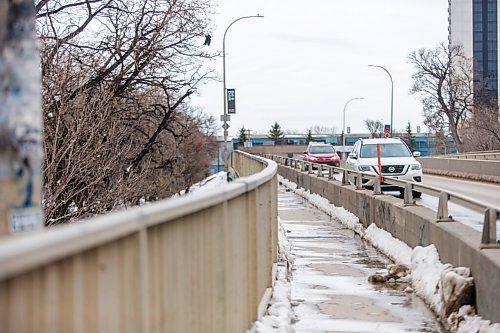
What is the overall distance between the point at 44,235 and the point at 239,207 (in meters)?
3.39

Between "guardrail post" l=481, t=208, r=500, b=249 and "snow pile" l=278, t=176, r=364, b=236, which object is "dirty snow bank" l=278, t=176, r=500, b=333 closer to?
"guardrail post" l=481, t=208, r=500, b=249

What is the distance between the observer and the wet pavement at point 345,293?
7531 mm

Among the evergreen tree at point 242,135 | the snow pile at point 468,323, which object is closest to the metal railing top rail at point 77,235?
the snow pile at point 468,323

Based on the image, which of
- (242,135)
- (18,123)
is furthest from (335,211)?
(242,135)

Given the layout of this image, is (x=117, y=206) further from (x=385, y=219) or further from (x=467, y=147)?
(x=467, y=147)

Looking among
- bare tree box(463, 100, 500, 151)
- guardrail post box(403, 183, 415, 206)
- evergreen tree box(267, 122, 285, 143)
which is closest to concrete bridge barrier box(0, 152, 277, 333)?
guardrail post box(403, 183, 415, 206)

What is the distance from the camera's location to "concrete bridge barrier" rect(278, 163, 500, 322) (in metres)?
6.72

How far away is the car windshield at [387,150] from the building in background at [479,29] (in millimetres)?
110726

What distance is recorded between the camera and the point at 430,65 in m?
76.6

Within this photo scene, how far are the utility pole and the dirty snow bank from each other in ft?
15.7

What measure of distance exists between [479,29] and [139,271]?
133 m

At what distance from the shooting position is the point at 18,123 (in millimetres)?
2613

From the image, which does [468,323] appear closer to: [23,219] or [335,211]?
[23,219]

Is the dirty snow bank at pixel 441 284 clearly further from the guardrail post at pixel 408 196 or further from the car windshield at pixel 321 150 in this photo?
the car windshield at pixel 321 150
